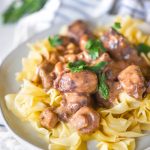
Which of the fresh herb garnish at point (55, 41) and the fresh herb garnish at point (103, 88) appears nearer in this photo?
the fresh herb garnish at point (103, 88)

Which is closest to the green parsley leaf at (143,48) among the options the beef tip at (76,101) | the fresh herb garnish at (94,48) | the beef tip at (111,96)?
the fresh herb garnish at (94,48)

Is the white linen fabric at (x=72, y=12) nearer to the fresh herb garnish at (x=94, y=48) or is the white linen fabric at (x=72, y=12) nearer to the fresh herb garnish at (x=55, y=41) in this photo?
the fresh herb garnish at (x=55, y=41)

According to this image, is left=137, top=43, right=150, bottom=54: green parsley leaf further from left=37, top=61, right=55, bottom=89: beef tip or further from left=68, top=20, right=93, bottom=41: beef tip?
left=37, top=61, right=55, bottom=89: beef tip

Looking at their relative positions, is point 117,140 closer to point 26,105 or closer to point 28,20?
point 26,105

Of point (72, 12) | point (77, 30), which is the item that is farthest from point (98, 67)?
point (72, 12)

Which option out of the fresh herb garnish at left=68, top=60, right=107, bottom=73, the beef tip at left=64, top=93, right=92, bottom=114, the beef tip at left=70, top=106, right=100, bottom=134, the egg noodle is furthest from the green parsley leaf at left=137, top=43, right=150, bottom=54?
the beef tip at left=70, top=106, right=100, bottom=134

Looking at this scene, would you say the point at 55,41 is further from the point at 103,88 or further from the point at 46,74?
the point at 103,88

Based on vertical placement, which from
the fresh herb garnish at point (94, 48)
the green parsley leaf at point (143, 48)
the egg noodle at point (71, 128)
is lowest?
the green parsley leaf at point (143, 48)
